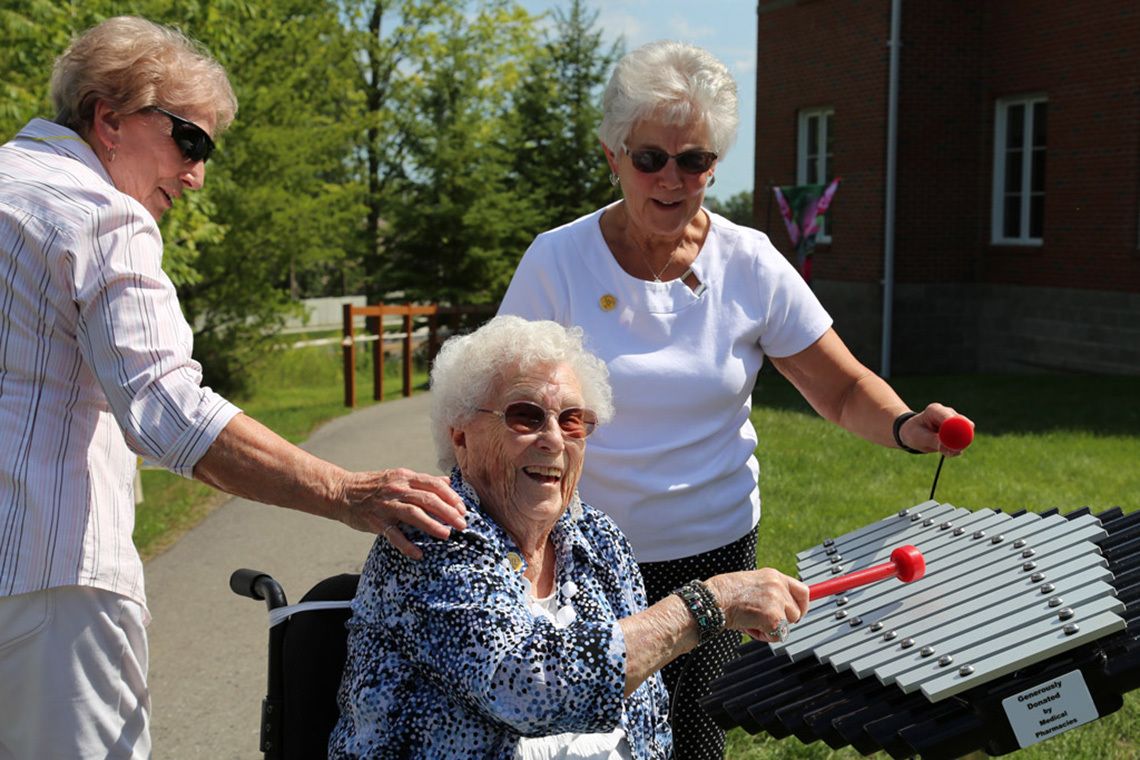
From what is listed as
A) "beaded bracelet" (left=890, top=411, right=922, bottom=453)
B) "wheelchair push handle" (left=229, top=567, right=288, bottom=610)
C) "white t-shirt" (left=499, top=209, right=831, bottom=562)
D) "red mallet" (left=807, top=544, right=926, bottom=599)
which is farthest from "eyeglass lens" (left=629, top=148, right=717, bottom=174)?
"wheelchair push handle" (left=229, top=567, right=288, bottom=610)

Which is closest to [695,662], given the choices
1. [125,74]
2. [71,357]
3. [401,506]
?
[401,506]

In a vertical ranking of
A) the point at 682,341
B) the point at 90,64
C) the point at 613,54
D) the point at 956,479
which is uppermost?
the point at 613,54

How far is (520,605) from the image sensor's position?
2459mm

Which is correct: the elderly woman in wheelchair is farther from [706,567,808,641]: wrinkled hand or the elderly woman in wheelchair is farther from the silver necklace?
the silver necklace

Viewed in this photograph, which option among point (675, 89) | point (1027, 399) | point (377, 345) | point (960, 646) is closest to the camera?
point (960, 646)

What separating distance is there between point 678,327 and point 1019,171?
1774 centimetres

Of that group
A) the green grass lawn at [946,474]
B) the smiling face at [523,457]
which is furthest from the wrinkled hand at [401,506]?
the green grass lawn at [946,474]

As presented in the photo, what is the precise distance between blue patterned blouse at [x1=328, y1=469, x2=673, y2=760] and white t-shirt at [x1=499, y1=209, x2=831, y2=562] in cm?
67

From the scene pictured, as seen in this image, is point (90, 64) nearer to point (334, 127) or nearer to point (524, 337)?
point (524, 337)

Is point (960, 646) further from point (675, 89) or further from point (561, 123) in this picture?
point (561, 123)

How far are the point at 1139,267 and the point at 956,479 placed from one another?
30.5 feet

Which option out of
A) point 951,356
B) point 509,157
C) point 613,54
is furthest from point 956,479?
point 613,54

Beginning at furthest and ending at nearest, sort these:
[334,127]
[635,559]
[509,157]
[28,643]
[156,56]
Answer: [509,157] < [334,127] < [635,559] < [156,56] < [28,643]

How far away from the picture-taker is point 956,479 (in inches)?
362
